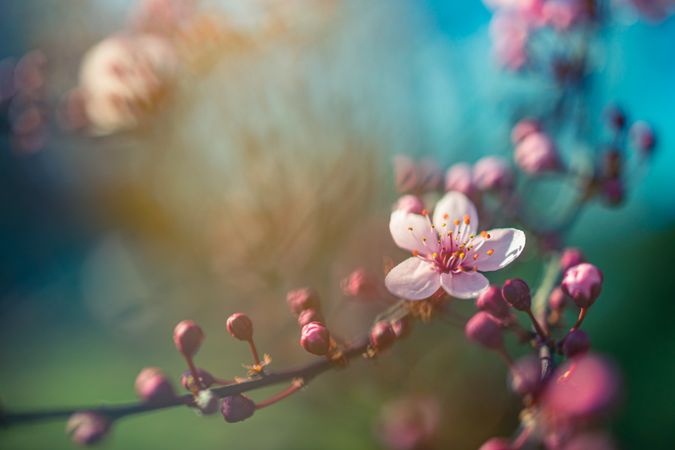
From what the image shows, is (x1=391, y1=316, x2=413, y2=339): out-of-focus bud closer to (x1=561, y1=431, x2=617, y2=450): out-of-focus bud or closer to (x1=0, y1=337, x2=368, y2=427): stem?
(x1=0, y1=337, x2=368, y2=427): stem

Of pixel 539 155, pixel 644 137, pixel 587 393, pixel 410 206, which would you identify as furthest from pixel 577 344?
pixel 644 137

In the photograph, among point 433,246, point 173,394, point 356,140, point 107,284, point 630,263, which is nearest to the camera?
point 173,394

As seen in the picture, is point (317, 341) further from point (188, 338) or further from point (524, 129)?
point (524, 129)

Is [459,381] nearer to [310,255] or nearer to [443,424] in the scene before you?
[443,424]

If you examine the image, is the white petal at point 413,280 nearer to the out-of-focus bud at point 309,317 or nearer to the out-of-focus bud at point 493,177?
the out-of-focus bud at point 309,317

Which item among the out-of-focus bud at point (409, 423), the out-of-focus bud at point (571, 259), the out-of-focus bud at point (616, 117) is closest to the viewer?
the out-of-focus bud at point (571, 259)

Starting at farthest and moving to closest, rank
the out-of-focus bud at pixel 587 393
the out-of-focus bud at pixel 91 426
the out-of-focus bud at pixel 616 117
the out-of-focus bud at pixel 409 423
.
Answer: the out-of-focus bud at pixel 409 423, the out-of-focus bud at pixel 616 117, the out-of-focus bud at pixel 91 426, the out-of-focus bud at pixel 587 393

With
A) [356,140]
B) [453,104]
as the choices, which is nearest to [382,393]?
[356,140]

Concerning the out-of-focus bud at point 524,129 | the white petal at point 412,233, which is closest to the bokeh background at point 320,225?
the out-of-focus bud at point 524,129
